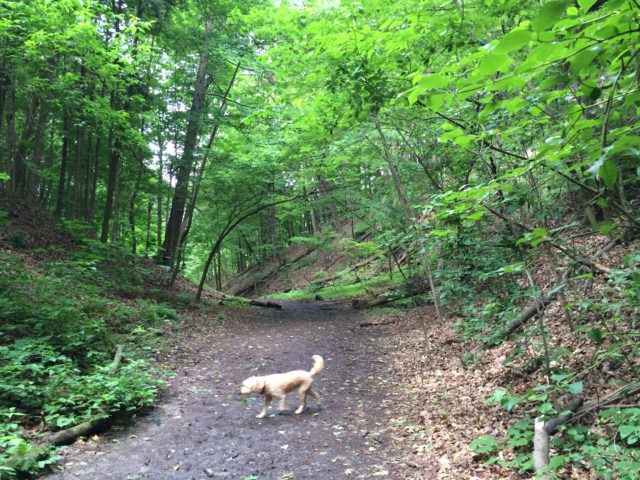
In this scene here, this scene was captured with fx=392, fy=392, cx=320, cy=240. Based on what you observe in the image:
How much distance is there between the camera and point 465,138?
2.01 m

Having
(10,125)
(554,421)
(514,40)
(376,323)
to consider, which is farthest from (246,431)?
(10,125)

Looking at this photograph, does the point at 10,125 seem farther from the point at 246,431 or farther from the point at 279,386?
the point at 246,431

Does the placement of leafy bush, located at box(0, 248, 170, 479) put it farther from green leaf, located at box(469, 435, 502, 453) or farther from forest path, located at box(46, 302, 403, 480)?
green leaf, located at box(469, 435, 502, 453)


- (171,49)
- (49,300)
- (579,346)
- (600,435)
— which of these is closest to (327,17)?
(579,346)

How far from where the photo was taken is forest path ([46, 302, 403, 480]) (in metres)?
3.75

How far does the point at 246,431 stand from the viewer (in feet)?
15.2

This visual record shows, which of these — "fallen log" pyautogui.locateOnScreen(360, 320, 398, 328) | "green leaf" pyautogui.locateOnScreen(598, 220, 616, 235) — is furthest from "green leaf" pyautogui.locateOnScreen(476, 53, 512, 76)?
"fallen log" pyautogui.locateOnScreen(360, 320, 398, 328)

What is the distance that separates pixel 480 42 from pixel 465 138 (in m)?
3.05

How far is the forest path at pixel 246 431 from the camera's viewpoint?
3748 millimetres

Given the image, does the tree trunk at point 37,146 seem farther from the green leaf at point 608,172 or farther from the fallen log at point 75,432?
the green leaf at point 608,172

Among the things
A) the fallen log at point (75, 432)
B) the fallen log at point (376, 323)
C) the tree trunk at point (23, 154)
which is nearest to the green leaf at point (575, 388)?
the fallen log at point (75, 432)

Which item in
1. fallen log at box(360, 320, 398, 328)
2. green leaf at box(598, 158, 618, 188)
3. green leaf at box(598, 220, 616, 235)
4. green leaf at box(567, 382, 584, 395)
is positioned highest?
green leaf at box(598, 158, 618, 188)

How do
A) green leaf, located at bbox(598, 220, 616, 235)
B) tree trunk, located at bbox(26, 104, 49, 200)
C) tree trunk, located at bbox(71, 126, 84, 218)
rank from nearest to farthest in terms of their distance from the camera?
green leaf, located at bbox(598, 220, 616, 235) < tree trunk, located at bbox(71, 126, 84, 218) < tree trunk, located at bbox(26, 104, 49, 200)

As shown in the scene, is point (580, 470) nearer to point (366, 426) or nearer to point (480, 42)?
point (366, 426)
